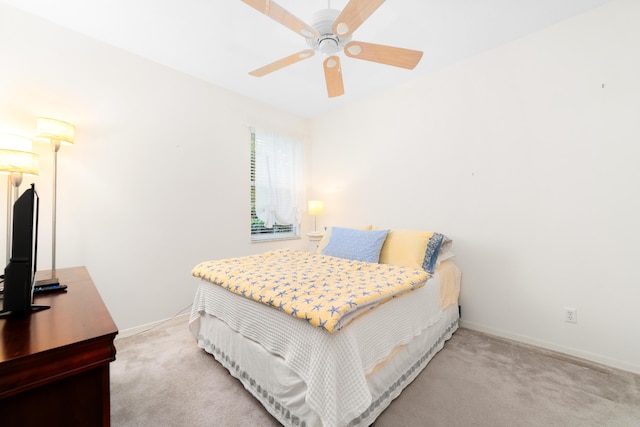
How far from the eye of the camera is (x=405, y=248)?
240 cm

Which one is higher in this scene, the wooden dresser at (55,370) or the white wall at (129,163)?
the white wall at (129,163)

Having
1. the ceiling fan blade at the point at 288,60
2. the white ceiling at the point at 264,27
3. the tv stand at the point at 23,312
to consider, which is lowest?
the tv stand at the point at 23,312

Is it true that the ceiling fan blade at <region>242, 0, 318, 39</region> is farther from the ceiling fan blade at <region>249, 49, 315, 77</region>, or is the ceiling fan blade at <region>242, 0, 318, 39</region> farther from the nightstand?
the nightstand

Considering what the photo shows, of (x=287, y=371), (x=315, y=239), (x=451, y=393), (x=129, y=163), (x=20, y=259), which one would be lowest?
(x=451, y=393)

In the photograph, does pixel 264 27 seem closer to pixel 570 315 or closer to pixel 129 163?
pixel 129 163

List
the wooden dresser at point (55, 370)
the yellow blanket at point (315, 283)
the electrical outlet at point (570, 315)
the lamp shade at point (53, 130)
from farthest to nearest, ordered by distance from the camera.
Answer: the electrical outlet at point (570, 315)
the lamp shade at point (53, 130)
the yellow blanket at point (315, 283)
the wooden dresser at point (55, 370)

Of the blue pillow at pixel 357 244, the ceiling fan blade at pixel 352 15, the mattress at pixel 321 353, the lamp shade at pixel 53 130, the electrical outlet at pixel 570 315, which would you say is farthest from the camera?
the blue pillow at pixel 357 244

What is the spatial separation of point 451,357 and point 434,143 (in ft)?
6.67

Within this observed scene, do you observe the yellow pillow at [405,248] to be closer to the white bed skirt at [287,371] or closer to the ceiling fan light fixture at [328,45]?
the white bed skirt at [287,371]

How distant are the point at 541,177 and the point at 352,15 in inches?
78.1

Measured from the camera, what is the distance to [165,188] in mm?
2666

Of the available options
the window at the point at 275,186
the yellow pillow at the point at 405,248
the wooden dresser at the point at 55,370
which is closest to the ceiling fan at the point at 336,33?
the yellow pillow at the point at 405,248

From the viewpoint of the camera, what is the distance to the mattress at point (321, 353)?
44.7 inches

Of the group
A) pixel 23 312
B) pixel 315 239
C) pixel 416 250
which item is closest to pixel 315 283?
pixel 416 250
